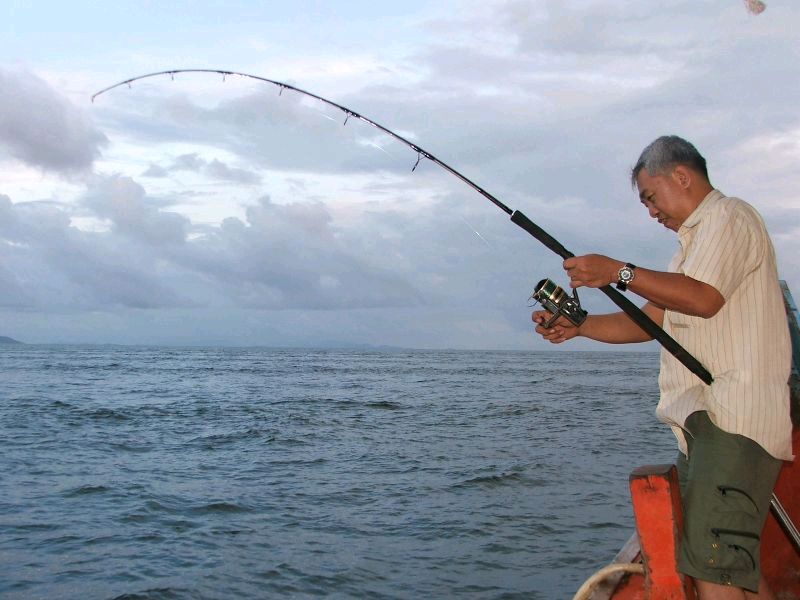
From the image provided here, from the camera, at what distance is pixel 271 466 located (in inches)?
426

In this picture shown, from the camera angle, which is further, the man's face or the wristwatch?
the man's face

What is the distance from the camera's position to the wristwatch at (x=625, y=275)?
7.26 feet

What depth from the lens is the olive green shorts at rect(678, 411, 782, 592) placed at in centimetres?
220

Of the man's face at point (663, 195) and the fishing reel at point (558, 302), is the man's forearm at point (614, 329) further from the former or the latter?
the man's face at point (663, 195)

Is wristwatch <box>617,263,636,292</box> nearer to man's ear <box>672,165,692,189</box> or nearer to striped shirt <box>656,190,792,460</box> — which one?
striped shirt <box>656,190,792,460</box>

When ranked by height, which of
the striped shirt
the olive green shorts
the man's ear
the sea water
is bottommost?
the sea water

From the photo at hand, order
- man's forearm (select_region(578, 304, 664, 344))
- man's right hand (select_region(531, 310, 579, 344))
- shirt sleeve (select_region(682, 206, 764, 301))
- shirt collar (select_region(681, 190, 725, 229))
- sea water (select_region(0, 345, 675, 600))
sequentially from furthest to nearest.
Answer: sea water (select_region(0, 345, 675, 600)) < man's right hand (select_region(531, 310, 579, 344)) < man's forearm (select_region(578, 304, 664, 344)) < shirt collar (select_region(681, 190, 725, 229)) < shirt sleeve (select_region(682, 206, 764, 301))

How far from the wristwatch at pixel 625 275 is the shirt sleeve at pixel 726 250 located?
0.15 m

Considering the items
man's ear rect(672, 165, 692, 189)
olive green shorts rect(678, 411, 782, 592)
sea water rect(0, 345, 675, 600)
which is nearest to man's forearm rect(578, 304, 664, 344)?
man's ear rect(672, 165, 692, 189)

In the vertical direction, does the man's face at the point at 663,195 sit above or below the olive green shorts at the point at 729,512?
above

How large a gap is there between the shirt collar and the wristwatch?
31cm

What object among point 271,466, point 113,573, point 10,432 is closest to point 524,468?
point 271,466

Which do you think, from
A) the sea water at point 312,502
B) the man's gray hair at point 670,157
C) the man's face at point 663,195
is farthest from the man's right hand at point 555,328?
the sea water at point 312,502

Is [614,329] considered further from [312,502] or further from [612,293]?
[312,502]
